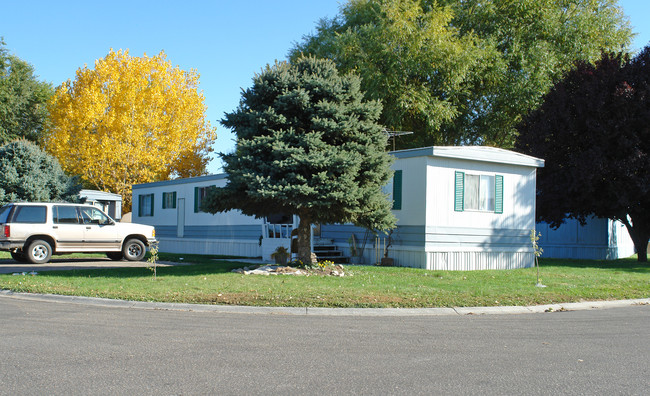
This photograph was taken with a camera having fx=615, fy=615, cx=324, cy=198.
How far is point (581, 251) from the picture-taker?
88.5 feet

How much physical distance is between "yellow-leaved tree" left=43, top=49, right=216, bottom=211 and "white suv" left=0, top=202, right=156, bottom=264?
13.4 metres

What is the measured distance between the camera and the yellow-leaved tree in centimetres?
3231

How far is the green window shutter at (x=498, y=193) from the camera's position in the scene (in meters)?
18.7

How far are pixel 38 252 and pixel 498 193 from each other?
13816 millimetres

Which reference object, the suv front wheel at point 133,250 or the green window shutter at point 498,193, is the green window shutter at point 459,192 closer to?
the green window shutter at point 498,193

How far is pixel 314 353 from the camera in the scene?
694 cm

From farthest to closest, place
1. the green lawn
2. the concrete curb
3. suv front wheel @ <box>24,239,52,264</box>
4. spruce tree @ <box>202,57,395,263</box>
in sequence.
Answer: suv front wheel @ <box>24,239,52,264</box>, spruce tree @ <box>202,57,395,263</box>, the green lawn, the concrete curb

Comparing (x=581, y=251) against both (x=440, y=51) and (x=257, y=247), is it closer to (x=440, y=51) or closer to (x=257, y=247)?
(x=440, y=51)

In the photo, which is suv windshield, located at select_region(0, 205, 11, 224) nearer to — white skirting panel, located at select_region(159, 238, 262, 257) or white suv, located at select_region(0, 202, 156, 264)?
white suv, located at select_region(0, 202, 156, 264)

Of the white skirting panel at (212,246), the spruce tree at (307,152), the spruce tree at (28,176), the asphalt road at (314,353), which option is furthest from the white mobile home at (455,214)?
the spruce tree at (28,176)

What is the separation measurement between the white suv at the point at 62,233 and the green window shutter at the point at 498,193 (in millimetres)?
11317

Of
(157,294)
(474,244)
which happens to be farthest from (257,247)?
(157,294)

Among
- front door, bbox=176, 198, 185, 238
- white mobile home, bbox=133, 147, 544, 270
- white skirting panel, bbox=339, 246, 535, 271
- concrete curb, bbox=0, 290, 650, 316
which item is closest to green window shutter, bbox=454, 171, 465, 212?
white mobile home, bbox=133, 147, 544, 270

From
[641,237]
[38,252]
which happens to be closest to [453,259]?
[641,237]
